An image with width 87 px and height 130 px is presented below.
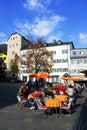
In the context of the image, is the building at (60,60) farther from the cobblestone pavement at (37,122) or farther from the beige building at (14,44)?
the cobblestone pavement at (37,122)

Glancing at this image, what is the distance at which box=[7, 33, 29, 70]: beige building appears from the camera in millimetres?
89088

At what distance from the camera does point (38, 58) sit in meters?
63.6

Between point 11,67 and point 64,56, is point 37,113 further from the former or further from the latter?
point 11,67

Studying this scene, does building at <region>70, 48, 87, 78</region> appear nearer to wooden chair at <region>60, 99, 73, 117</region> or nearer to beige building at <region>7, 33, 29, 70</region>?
beige building at <region>7, 33, 29, 70</region>

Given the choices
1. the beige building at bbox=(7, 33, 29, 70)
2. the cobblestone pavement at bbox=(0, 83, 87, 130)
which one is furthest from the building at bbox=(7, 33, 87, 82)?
the cobblestone pavement at bbox=(0, 83, 87, 130)

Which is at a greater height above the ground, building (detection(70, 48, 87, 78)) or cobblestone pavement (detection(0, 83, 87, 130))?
building (detection(70, 48, 87, 78))

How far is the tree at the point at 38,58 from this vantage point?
209 ft

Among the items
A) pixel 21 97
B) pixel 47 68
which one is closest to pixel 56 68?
pixel 47 68

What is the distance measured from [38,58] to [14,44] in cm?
2872

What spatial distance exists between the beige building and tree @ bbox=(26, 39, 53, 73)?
79.4 ft

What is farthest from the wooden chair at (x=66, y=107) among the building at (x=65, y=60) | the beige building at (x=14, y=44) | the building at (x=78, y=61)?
the beige building at (x=14, y=44)

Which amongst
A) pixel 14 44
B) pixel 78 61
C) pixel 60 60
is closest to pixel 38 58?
pixel 60 60

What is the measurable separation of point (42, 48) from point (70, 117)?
53522 mm

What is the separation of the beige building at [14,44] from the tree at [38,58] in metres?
24.2
